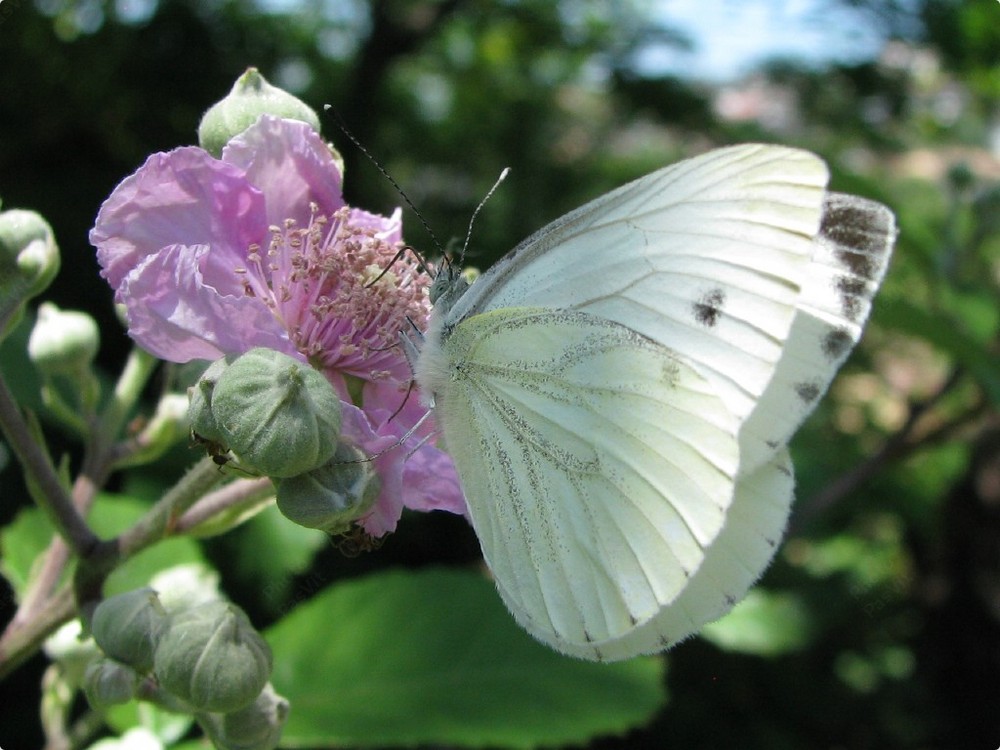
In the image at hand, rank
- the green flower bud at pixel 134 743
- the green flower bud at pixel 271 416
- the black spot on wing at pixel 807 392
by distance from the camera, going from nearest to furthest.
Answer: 1. the green flower bud at pixel 271 416
2. the black spot on wing at pixel 807 392
3. the green flower bud at pixel 134 743

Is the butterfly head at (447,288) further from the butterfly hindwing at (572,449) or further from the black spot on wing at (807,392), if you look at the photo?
the black spot on wing at (807,392)

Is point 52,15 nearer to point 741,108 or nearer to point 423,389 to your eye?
point 423,389

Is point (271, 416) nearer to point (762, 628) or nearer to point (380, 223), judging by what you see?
point (380, 223)

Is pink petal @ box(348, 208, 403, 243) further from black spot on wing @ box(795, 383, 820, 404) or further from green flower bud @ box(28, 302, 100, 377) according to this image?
black spot on wing @ box(795, 383, 820, 404)

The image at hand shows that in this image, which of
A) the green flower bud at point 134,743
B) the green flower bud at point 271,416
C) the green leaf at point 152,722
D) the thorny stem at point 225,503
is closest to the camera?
the green flower bud at point 271,416

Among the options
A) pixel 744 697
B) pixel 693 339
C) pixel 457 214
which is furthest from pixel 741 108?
pixel 693 339

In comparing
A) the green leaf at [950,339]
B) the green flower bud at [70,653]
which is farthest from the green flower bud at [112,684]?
the green leaf at [950,339]

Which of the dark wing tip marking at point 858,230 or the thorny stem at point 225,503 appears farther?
the dark wing tip marking at point 858,230
